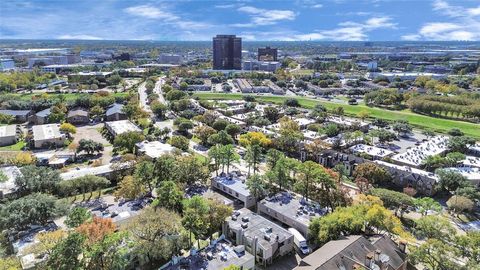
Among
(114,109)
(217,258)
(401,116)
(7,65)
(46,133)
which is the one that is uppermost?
(7,65)

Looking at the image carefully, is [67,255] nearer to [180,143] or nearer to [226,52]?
[180,143]

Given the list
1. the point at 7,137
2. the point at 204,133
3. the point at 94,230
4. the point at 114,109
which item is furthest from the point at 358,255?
the point at 114,109

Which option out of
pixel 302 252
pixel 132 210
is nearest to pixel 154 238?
pixel 132 210

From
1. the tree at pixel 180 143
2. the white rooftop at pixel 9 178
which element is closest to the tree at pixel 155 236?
the white rooftop at pixel 9 178

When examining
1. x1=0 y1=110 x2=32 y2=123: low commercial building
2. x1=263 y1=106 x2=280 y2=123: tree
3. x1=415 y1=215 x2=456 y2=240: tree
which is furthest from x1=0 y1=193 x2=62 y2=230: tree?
x1=0 y1=110 x2=32 y2=123: low commercial building

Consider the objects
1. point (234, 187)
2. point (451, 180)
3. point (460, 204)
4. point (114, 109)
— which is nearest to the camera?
point (460, 204)

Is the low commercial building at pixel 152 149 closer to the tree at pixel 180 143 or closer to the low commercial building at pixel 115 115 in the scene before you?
the tree at pixel 180 143
